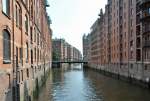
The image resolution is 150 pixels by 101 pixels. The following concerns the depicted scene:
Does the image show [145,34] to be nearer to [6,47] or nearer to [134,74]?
[134,74]

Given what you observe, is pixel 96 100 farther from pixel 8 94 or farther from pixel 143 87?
pixel 8 94

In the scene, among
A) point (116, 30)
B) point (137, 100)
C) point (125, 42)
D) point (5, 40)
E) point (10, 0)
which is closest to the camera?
point (5, 40)

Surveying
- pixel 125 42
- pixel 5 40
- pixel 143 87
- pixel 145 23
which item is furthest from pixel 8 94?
pixel 125 42

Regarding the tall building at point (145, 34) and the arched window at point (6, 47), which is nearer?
the arched window at point (6, 47)

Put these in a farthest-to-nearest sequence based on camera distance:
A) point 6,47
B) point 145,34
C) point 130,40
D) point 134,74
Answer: point 130,40 < point 134,74 < point 145,34 < point 6,47

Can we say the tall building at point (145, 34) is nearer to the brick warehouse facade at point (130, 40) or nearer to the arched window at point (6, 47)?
the brick warehouse facade at point (130, 40)

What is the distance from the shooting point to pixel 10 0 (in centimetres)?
1931

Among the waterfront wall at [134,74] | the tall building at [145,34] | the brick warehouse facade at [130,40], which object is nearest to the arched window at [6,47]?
the waterfront wall at [134,74]

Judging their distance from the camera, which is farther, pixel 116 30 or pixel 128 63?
pixel 116 30

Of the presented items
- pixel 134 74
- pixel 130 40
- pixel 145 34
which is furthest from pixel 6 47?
pixel 130 40

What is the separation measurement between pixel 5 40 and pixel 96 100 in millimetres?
18035

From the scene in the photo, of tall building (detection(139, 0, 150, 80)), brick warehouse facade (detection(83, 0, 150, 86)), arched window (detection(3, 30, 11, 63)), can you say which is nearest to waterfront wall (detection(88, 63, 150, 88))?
brick warehouse facade (detection(83, 0, 150, 86))

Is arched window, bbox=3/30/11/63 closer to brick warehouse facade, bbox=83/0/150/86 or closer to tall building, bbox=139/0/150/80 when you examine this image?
brick warehouse facade, bbox=83/0/150/86

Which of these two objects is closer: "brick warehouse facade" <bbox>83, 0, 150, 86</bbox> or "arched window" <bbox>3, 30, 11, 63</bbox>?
"arched window" <bbox>3, 30, 11, 63</bbox>
